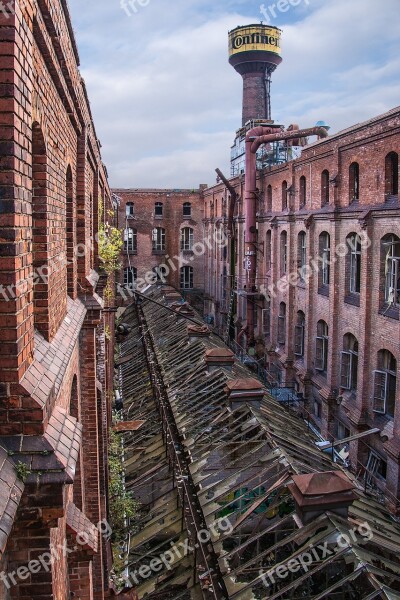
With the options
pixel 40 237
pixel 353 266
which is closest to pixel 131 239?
pixel 353 266

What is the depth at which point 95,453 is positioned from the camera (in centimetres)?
856

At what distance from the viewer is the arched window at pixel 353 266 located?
1734 cm

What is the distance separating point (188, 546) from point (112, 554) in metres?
2.50

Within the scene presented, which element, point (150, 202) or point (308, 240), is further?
point (150, 202)

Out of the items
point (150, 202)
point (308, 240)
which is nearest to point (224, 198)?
point (150, 202)

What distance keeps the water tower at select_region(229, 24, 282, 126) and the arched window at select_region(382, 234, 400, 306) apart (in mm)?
24658

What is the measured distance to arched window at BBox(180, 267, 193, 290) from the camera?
43.2 metres

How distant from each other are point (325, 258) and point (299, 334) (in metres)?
3.78

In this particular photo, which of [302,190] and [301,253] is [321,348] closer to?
[301,253]

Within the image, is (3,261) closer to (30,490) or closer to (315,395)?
Answer: (30,490)

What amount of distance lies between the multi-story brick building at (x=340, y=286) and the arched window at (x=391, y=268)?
0.03 meters

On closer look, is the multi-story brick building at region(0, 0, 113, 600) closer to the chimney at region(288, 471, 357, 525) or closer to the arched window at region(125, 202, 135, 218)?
the chimney at region(288, 471, 357, 525)

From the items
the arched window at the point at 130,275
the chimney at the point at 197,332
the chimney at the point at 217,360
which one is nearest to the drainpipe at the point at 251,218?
the chimney at the point at 197,332

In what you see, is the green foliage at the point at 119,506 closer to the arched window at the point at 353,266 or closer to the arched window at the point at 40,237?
the arched window at the point at 40,237
